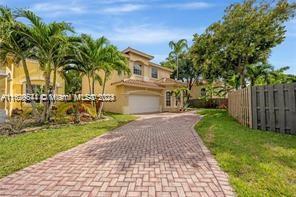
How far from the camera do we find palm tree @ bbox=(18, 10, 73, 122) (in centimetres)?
1115

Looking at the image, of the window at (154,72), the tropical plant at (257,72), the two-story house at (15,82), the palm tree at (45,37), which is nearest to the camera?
the palm tree at (45,37)

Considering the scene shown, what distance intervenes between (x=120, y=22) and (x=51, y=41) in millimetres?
4058

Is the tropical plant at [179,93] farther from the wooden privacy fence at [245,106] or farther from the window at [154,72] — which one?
the wooden privacy fence at [245,106]

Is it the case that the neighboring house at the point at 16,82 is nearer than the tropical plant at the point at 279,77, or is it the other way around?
the neighboring house at the point at 16,82

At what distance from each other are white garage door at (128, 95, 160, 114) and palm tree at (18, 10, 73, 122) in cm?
1134

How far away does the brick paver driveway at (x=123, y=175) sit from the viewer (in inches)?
150

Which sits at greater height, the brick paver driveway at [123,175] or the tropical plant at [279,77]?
the tropical plant at [279,77]

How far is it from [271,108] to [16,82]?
1937cm

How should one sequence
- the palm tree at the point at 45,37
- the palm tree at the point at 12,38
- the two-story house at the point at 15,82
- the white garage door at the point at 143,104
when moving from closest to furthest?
the palm tree at the point at 12,38 → the palm tree at the point at 45,37 → the two-story house at the point at 15,82 → the white garage door at the point at 143,104

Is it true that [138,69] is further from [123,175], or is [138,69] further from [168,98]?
[123,175]

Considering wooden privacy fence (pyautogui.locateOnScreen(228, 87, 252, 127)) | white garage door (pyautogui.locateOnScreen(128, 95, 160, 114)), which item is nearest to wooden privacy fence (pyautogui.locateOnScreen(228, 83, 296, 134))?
wooden privacy fence (pyautogui.locateOnScreen(228, 87, 252, 127))

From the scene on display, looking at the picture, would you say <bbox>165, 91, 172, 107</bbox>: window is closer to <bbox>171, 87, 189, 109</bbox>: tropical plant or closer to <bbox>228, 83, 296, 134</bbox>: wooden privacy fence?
<bbox>171, 87, 189, 109</bbox>: tropical plant

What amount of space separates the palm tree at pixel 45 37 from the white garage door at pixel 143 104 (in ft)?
37.2

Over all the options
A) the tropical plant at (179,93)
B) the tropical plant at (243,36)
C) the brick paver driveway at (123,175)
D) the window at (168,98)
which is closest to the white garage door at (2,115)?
the brick paver driveway at (123,175)
